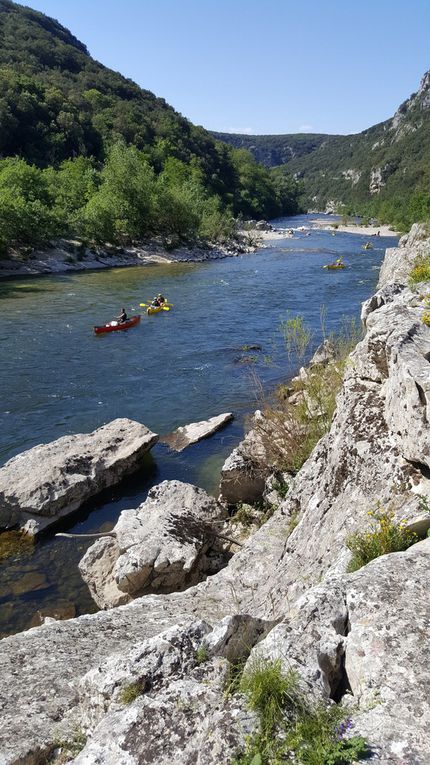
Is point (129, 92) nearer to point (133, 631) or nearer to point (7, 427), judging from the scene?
point (7, 427)

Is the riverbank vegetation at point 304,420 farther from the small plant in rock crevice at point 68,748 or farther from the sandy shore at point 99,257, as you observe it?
the sandy shore at point 99,257

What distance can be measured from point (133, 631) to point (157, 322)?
2253 centimetres

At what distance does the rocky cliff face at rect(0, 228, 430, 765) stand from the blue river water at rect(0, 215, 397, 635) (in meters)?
3.17

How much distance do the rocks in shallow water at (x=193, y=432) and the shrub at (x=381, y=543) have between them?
9334mm

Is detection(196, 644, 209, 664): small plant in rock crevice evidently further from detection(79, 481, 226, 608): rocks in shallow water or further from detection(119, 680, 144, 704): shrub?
detection(79, 481, 226, 608): rocks in shallow water

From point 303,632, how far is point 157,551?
4811 mm

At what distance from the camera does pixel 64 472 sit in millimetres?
10578

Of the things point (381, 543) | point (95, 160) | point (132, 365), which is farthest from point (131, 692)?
point (95, 160)

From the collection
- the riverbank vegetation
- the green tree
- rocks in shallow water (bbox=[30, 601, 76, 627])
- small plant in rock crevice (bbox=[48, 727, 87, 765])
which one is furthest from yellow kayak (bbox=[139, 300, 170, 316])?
small plant in rock crevice (bbox=[48, 727, 87, 765])

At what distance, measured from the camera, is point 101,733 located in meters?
2.76

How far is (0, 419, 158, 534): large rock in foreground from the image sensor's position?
9945mm

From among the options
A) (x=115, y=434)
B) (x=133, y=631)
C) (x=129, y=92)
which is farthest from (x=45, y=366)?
(x=129, y=92)

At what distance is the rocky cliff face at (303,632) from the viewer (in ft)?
8.53

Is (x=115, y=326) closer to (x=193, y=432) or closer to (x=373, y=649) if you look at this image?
(x=193, y=432)
